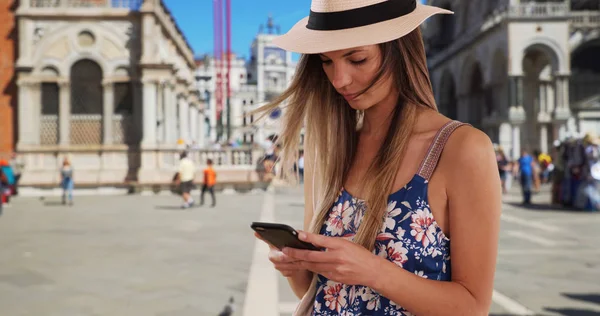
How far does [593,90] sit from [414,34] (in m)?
38.9

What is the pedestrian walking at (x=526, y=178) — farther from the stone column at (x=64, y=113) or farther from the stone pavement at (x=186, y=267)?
the stone column at (x=64, y=113)

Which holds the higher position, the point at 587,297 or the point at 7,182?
the point at 7,182

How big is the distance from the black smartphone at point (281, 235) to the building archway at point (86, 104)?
23.2m

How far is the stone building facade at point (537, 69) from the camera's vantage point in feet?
102

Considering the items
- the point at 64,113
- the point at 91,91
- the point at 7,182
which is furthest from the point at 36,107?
the point at 7,182

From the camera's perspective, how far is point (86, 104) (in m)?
23.4

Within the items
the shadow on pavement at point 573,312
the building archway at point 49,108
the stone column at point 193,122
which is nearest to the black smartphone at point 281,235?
the shadow on pavement at point 573,312

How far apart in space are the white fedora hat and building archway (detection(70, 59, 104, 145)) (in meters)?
23.2

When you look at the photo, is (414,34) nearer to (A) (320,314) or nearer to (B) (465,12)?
→ (A) (320,314)

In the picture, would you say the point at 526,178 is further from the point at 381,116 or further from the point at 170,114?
the point at 381,116

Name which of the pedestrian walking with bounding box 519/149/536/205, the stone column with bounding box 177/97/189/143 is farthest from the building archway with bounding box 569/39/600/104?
the stone column with bounding box 177/97/189/143

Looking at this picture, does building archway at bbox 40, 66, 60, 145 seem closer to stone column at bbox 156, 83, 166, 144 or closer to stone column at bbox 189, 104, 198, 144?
stone column at bbox 156, 83, 166, 144

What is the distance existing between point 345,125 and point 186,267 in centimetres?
585

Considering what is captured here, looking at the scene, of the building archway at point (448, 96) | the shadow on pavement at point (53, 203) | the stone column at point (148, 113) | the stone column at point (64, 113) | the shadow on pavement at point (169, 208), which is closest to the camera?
the shadow on pavement at point (169, 208)
